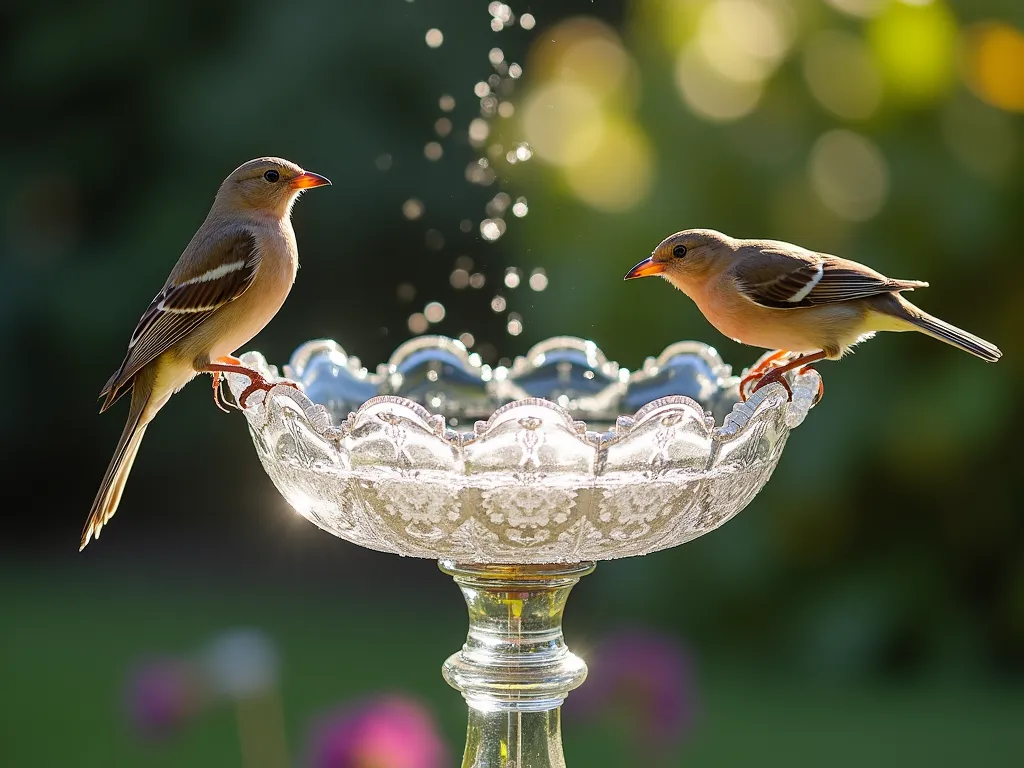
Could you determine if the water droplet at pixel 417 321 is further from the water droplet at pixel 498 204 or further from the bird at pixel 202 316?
the bird at pixel 202 316

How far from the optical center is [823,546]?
6.11 meters

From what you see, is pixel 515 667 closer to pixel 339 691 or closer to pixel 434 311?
pixel 339 691

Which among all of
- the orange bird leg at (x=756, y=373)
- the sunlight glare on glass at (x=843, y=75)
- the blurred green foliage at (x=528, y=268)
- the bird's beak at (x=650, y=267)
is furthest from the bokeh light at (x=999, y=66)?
the bird's beak at (x=650, y=267)

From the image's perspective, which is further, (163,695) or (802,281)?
(163,695)

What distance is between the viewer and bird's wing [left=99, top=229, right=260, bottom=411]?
11.3ft

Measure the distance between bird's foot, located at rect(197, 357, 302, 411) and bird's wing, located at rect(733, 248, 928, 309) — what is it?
1.21 meters

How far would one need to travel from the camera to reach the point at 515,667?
2949 mm

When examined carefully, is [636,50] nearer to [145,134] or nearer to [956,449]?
[956,449]

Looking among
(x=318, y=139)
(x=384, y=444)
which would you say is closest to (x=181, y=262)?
(x=384, y=444)

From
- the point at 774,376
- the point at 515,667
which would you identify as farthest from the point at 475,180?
the point at 515,667

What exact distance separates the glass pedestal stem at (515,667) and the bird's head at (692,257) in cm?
95

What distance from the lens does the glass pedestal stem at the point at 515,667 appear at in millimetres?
2949

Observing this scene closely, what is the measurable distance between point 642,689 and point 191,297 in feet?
9.34

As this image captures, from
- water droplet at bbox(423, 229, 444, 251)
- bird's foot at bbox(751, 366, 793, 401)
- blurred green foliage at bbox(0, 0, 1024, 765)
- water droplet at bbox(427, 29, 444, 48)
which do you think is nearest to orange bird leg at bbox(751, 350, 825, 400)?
bird's foot at bbox(751, 366, 793, 401)
